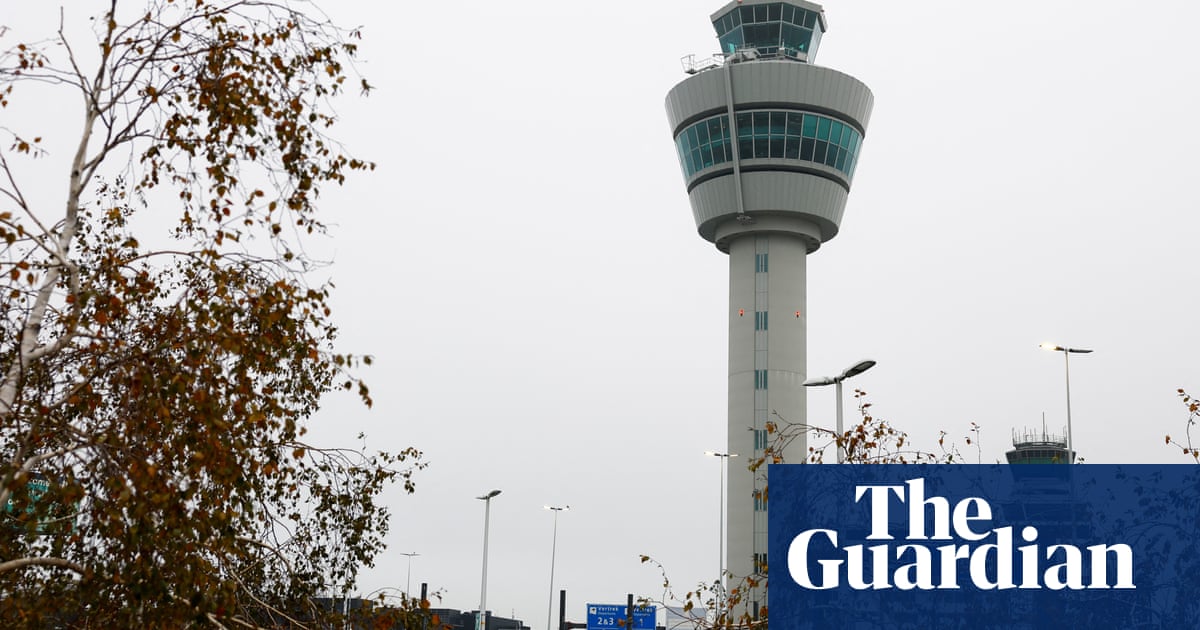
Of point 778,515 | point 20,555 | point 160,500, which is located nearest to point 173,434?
point 160,500

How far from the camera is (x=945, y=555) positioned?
78.2 feet

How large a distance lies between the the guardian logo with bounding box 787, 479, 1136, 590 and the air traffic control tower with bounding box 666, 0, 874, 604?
2190 inches

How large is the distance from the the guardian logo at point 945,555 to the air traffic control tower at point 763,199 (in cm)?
5562

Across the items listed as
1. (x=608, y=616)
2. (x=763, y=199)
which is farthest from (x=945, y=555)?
(x=763, y=199)

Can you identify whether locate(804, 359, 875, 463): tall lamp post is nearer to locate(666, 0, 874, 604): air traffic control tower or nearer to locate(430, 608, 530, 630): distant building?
locate(666, 0, 874, 604): air traffic control tower

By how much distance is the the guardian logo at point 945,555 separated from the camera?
23047 millimetres

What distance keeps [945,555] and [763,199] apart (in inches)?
2350

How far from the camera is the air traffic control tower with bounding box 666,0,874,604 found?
81625mm

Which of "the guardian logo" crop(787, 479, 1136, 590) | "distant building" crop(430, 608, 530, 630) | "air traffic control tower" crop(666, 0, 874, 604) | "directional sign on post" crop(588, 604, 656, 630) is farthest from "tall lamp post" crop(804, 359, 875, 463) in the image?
"distant building" crop(430, 608, 530, 630)

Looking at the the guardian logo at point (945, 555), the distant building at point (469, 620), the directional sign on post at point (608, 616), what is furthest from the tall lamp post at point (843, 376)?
the distant building at point (469, 620)

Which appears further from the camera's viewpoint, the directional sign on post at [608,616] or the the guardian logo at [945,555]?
the directional sign on post at [608,616]

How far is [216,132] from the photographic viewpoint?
11.8 m

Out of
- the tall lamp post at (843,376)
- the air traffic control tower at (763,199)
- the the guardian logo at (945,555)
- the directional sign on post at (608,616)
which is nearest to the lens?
the the guardian logo at (945,555)

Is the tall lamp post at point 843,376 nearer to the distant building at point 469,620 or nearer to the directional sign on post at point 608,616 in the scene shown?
the directional sign on post at point 608,616
